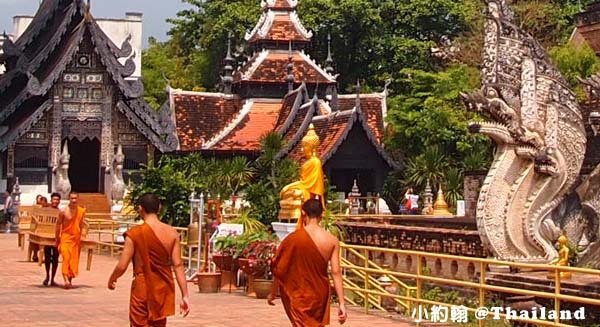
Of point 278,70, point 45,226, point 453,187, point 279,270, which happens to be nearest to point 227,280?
point 45,226

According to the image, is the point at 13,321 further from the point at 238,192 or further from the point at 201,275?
the point at 238,192

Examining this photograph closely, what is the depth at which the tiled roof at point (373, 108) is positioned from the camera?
40562 mm

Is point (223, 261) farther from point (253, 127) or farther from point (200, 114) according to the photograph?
point (200, 114)

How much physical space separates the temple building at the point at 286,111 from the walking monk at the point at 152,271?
2670 cm

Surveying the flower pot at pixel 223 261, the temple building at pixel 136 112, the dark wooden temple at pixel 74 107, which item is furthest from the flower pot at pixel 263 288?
the dark wooden temple at pixel 74 107

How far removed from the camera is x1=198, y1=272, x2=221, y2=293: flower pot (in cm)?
1628

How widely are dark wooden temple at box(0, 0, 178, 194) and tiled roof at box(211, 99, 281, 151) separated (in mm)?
2036

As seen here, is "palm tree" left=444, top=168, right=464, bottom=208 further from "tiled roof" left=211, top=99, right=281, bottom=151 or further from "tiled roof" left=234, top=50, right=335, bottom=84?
"tiled roof" left=234, top=50, right=335, bottom=84

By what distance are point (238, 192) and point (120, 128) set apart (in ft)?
28.3

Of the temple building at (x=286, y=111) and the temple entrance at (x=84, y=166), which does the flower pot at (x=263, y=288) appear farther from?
the temple entrance at (x=84, y=166)

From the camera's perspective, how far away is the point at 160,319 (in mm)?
8555

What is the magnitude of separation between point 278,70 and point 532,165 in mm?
28287

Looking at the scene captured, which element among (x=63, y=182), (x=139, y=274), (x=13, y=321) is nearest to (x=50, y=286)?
(x=13, y=321)

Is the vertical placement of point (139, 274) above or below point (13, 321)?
above
